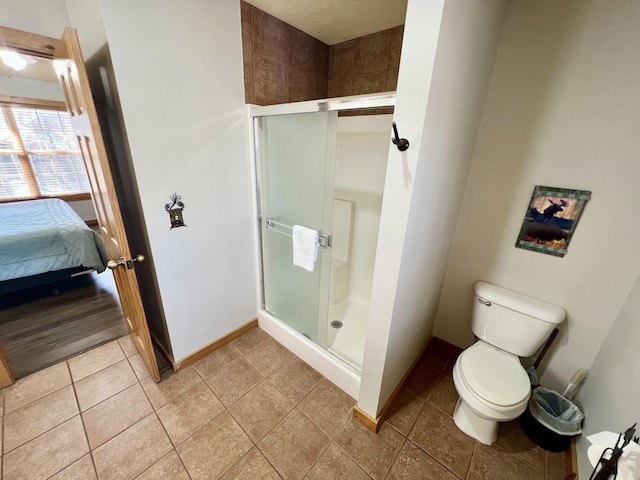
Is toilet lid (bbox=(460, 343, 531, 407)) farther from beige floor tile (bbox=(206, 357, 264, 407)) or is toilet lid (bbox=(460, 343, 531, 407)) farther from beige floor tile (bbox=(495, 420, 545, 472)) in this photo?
beige floor tile (bbox=(206, 357, 264, 407))

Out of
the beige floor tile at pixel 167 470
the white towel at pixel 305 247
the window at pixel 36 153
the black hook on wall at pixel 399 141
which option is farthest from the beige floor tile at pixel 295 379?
the window at pixel 36 153

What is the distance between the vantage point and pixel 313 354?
1.78 metres

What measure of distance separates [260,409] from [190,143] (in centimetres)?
166

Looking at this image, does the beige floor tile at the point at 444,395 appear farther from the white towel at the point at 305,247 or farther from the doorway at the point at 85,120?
the doorway at the point at 85,120

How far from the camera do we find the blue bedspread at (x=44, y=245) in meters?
2.23

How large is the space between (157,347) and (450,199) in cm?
236

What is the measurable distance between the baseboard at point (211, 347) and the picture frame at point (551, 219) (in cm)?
209

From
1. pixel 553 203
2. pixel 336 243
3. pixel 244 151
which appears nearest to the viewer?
pixel 553 203

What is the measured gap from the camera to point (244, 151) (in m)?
1.75

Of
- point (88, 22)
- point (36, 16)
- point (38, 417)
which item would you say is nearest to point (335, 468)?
point (38, 417)

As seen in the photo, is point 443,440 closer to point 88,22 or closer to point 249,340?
point 249,340

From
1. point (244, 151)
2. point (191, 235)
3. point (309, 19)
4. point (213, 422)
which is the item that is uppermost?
point (309, 19)

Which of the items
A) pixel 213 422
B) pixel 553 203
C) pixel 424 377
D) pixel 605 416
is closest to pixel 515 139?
pixel 553 203

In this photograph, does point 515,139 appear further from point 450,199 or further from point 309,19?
point 309,19
